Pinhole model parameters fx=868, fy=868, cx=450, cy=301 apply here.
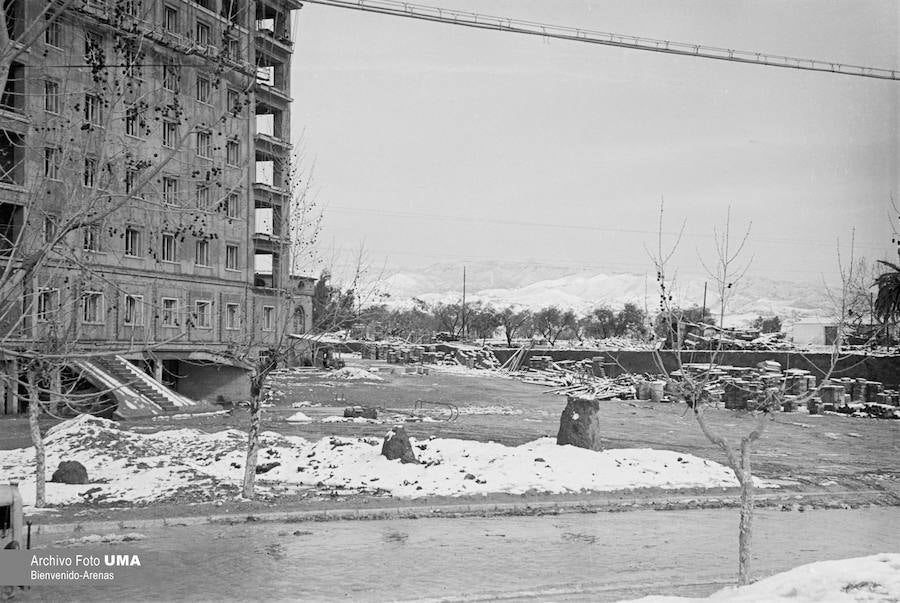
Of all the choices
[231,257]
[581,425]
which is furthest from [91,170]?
[231,257]

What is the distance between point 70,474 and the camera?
18.2 m

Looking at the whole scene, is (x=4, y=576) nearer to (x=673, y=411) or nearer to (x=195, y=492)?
(x=195, y=492)

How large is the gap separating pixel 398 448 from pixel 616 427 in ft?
55.1

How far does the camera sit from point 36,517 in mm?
14664

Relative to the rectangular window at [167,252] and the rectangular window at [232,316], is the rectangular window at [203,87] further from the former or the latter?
the rectangular window at [232,316]

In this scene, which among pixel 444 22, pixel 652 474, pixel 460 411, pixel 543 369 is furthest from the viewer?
pixel 543 369

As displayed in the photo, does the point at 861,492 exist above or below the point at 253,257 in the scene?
below

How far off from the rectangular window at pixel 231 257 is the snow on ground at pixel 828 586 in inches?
1332

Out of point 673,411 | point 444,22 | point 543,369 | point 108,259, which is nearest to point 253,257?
point 108,259

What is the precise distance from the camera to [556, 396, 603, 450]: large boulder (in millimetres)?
21328

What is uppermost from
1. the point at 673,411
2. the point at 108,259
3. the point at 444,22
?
the point at 444,22

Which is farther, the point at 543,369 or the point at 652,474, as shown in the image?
the point at 543,369

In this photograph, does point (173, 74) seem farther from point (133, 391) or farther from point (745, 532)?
point (133, 391)

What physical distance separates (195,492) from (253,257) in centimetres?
2523
